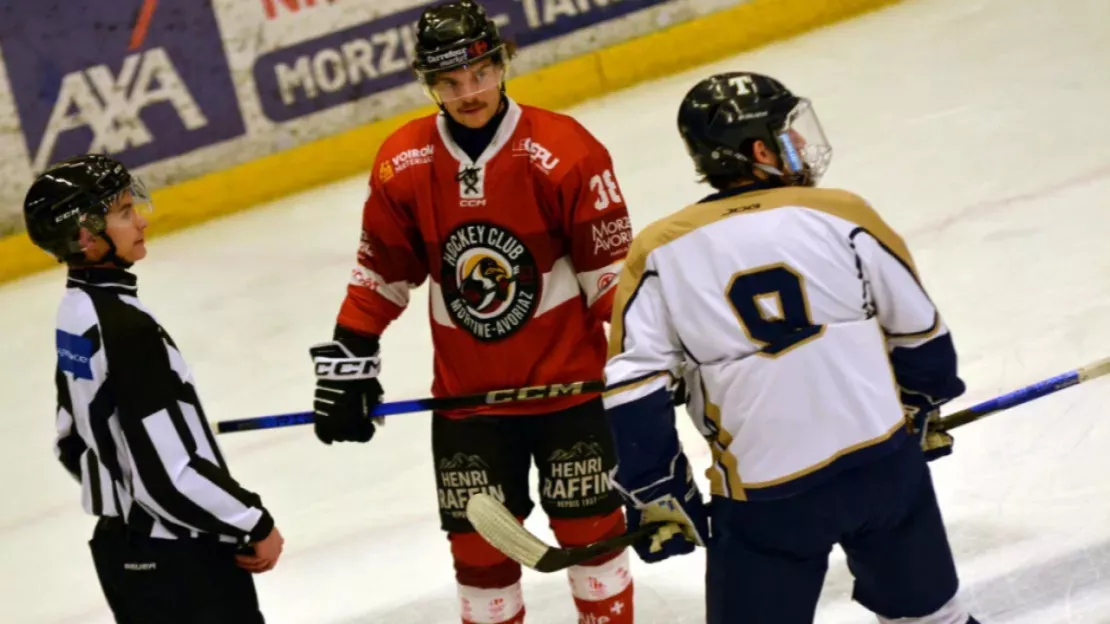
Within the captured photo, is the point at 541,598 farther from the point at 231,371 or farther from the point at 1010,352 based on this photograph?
the point at 231,371

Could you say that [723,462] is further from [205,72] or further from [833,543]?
[205,72]

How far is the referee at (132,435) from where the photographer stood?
1923mm

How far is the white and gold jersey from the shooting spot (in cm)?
172

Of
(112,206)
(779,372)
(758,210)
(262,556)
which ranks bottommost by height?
(262,556)

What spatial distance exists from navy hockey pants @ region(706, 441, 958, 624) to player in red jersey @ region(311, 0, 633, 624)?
44 cm

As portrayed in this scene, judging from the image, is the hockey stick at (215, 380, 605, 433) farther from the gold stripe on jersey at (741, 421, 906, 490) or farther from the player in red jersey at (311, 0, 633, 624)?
the gold stripe on jersey at (741, 421, 906, 490)

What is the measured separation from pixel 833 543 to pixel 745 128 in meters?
0.55

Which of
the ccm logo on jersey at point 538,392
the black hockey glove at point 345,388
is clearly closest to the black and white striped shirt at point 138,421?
the black hockey glove at point 345,388

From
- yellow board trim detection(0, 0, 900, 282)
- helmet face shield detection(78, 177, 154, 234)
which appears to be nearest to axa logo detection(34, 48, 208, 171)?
yellow board trim detection(0, 0, 900, 282)

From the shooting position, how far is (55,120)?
16.6 feet

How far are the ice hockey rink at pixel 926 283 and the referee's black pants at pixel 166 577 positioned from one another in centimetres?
74

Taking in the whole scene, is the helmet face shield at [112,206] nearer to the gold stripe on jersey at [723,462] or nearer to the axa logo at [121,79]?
the gold stripe on jersey at [723,462]

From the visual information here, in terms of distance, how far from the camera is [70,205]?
195cm

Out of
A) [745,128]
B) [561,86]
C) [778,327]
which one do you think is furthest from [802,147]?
[561,86]
